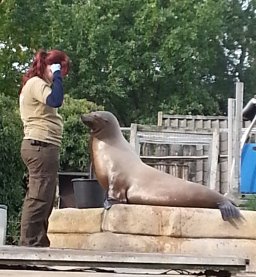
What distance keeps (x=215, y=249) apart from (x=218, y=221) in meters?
0.21

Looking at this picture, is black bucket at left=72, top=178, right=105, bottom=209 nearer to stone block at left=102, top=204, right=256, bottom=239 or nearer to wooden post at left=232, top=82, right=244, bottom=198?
stone block at left=102, top=204, right=256, bottom=239

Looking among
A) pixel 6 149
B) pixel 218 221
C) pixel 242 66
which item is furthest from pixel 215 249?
pixel 242 66

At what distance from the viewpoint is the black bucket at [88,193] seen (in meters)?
7.47

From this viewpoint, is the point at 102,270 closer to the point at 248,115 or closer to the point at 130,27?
the point at 248,115

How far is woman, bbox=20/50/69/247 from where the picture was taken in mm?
5723

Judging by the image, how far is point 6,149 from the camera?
11.0m

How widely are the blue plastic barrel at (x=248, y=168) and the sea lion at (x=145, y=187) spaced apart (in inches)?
201

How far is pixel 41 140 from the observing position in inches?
228

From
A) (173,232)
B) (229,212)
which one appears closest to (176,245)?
(173,232)

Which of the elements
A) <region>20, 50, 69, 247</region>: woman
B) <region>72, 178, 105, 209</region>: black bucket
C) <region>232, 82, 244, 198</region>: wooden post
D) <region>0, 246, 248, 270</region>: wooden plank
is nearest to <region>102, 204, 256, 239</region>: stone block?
<region>20, 50, 69, 247</region>: woman

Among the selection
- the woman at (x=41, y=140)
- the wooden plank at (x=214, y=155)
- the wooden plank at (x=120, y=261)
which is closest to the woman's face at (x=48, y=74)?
the woman at (x=41, y=140)

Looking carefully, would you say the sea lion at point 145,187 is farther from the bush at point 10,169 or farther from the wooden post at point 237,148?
the bush at point 10,169

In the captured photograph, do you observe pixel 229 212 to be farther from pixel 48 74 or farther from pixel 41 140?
pixel 48 74

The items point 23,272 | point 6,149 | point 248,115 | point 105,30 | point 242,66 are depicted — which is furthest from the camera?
point 242,66
